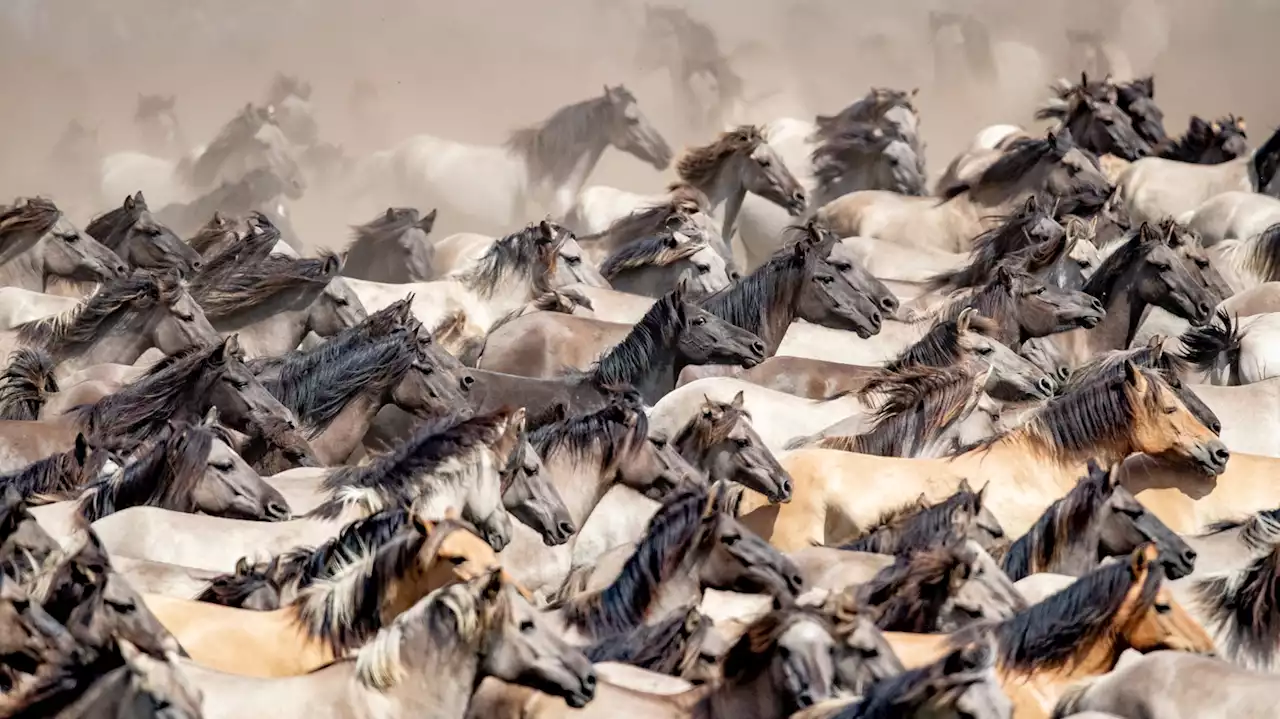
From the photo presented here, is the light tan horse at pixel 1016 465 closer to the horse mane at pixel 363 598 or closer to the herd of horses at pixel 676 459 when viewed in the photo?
the herd of horses at pixel 676 459

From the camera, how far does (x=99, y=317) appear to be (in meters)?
7.34

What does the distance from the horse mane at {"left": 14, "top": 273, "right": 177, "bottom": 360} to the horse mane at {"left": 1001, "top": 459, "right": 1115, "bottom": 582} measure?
3.34 meters

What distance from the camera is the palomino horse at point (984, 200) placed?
10258mm

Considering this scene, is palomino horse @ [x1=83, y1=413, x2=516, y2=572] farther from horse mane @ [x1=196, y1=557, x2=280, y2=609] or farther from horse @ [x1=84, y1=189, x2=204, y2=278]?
horse @ [x1=84, y1=189, x2=204, y2=278]

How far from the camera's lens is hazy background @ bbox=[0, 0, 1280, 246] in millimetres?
18531

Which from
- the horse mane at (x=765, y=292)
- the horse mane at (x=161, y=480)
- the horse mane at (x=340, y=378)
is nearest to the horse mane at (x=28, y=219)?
the horse mane at (x=340, y=378)

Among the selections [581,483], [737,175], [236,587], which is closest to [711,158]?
[737,175]

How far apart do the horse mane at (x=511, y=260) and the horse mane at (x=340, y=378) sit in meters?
1.85

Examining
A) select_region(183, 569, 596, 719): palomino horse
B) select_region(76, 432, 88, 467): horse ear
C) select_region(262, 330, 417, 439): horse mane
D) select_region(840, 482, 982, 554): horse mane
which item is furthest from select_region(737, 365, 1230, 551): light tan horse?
select_region(183, 569, 596, 719): palomino horse

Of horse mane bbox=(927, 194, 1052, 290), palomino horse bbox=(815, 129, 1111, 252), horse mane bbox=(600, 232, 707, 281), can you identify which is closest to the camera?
horse mane bbox=(927, 194, 1052, 290)

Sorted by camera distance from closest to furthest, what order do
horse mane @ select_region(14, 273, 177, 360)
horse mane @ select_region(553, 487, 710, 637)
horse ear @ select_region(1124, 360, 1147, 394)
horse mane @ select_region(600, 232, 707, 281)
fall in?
1. horse mane @ select_region(553, 487, 710, 637)
2. horse ear @ select_region(1124, 360, 1147, 394)
3. horse mane @ select_region(14, 273, 177, 360)
4. horse mane @ select_region(600, 232, 707, 281)

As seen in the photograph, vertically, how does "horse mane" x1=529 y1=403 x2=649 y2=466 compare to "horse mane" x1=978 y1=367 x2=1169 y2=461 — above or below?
below

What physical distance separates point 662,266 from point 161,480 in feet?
12.9

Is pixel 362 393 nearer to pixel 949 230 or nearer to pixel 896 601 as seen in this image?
pixel 896 601
